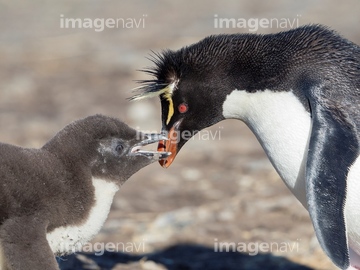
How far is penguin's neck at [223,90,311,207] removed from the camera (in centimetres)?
463

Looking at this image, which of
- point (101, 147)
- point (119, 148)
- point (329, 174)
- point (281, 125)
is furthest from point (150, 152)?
point (329, 174)

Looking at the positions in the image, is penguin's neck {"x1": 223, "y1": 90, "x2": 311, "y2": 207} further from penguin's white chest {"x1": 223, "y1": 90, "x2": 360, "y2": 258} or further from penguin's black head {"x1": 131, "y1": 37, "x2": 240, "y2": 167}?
penguin's black head {"x1": 131, "y1": 37, "x2": 240, "y2": 167}

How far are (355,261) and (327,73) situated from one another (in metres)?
1.06

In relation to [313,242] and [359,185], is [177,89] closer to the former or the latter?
[359,185]

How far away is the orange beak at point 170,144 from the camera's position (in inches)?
197

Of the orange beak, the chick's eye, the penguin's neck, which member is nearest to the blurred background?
the orange beak

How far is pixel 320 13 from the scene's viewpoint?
1305 centimetres

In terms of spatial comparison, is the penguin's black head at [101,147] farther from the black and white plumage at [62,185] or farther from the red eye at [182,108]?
the red eye at [182,108]

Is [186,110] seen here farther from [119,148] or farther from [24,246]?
[24,246]

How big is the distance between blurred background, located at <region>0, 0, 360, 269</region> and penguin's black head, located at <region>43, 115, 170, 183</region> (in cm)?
116

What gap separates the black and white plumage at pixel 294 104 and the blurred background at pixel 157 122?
1.26 metres

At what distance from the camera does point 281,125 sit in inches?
185

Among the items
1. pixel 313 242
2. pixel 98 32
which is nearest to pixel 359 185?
pixel 313 242

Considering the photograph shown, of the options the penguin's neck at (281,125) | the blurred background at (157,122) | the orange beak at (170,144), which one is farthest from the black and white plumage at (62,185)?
the blurred background at (157,122)
